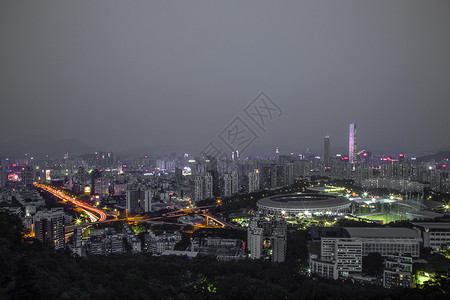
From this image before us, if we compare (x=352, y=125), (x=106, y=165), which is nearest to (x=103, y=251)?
(x=106, y=165)

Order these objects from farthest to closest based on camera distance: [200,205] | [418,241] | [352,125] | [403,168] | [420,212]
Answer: [352,125], [403,168], [200,205], [420,212], [418,241]

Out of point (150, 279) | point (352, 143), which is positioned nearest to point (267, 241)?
point (150, 279)

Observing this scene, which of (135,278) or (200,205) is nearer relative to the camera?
(135,278)

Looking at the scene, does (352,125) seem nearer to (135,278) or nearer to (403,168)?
(403,168)

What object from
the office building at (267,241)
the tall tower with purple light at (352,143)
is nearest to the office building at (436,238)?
the office building at (267,241)

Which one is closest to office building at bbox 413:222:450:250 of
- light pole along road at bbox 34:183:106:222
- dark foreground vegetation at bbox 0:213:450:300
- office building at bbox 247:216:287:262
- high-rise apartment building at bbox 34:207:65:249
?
office building at bbox 247:216:287:262

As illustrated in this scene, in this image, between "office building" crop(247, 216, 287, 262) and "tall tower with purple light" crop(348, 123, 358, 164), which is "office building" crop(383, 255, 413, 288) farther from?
"tall tower with purple light" crop(348, 123, 358, 164)

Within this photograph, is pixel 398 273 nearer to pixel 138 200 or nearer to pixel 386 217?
pixel 386 217
